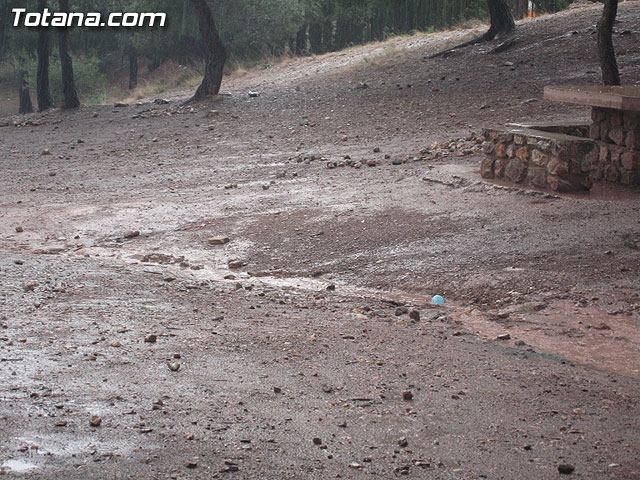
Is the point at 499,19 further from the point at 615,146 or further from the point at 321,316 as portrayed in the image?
the point at 321,316

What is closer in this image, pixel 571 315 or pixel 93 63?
pixel 571 315

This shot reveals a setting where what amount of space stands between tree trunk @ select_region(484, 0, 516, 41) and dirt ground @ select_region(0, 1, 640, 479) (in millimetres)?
5970

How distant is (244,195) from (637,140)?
4.86m

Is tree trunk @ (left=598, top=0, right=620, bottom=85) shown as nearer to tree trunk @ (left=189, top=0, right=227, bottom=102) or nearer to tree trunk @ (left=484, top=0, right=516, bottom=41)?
tree trunk @ (left=484, top=0, right=516, bottom=41)

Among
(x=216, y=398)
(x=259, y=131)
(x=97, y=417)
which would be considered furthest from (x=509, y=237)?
(x=259, y=131)

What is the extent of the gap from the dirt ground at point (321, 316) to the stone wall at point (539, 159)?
0.91 ft

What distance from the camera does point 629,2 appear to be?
21.0 m

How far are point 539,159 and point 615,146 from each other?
92 cm

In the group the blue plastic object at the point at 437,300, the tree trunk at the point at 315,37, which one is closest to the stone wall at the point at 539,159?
the blue plastic object at the point at 437,300

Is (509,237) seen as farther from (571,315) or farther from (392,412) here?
(392,412)

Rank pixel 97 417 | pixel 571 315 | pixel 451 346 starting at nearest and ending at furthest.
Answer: pixel 97 417
pixel 451 346
pixel 571 315

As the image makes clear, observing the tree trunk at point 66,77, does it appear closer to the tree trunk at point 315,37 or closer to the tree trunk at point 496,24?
the tree trunk at point 496,24

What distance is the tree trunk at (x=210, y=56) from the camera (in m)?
19.7

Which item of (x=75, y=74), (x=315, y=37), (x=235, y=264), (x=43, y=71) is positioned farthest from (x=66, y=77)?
(x=315, y=37)
